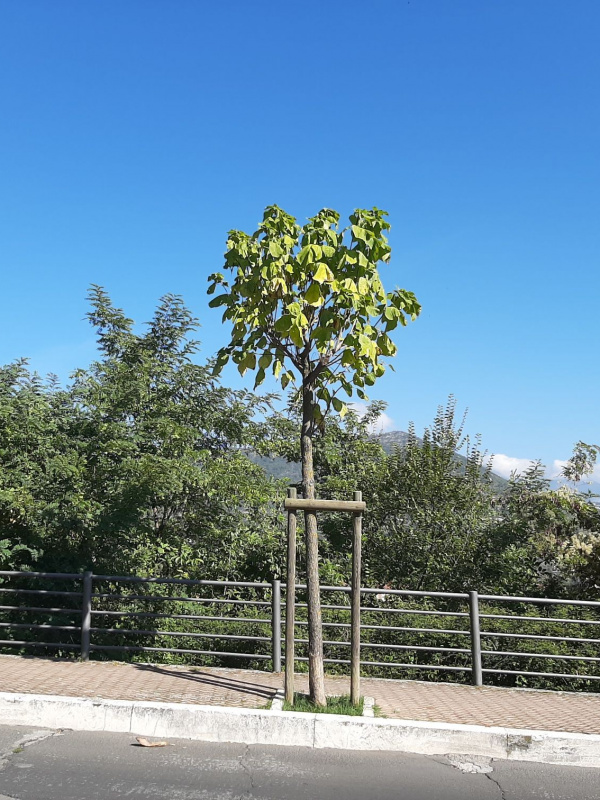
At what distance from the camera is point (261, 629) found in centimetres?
980

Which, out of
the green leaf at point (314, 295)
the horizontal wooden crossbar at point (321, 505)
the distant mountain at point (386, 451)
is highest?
the green leaf at point (314, 295)

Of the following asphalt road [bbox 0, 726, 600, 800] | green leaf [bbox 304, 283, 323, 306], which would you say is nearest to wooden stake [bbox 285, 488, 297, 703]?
asphalt road [bbox 0, 726, 600, 800]

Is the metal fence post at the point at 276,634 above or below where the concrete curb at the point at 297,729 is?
above

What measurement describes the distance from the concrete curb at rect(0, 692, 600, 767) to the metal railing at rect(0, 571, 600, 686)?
194cm

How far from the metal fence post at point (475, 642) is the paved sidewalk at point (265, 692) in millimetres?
185

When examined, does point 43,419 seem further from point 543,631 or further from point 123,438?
point 543,631

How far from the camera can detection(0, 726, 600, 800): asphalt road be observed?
17.6 feet

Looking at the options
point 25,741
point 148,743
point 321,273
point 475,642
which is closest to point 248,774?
point 148,743

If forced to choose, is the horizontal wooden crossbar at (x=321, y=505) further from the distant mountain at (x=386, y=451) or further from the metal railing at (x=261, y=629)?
the distant mountain at (x=386, y=451)

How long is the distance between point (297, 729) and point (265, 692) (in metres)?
1.15

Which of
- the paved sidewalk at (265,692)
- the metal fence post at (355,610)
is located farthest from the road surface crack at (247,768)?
the metal fence post at (355,610)

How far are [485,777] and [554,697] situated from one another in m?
2.71

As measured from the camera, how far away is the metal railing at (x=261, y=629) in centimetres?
900

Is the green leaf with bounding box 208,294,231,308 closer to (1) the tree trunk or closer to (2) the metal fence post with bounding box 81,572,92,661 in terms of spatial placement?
(1) the tree trunk
